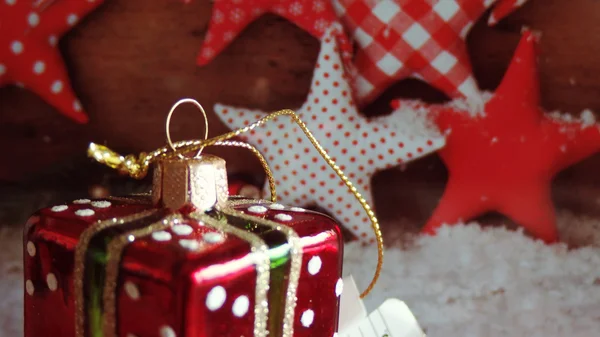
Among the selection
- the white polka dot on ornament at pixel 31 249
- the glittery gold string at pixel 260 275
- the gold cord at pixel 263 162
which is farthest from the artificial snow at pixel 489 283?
the white polka dot on ornament at pixel 31 249

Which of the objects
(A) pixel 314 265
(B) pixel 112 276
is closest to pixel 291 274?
(A) pixel 314 265

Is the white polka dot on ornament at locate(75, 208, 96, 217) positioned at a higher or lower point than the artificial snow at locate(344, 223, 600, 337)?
higher

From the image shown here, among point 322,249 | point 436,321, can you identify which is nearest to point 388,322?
point 436,321

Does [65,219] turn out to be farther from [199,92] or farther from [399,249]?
[399,249]

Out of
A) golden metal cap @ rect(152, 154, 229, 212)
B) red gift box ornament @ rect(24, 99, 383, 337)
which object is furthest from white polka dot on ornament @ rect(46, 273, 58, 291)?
golden metal cap @ rect(152, 154, 229, 212)

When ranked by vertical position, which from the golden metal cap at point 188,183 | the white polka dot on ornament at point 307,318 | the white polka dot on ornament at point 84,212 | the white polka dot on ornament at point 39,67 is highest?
the white polka dot on ornament at point 39,67

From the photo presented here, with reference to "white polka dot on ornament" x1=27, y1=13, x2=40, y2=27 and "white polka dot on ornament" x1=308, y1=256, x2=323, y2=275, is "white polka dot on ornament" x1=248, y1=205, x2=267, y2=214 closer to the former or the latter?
"white polka dot on ornament" x1=308, y1=256, x2=323, y2=275

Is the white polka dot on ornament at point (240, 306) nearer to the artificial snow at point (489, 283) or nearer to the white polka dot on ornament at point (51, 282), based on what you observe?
the white polka dot on ornament at point (51, 282)
